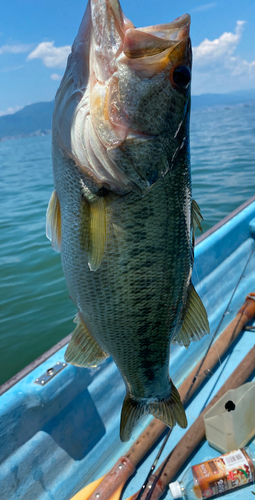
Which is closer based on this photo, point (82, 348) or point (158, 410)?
point (82, 348)

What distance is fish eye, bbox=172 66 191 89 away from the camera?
106 cm

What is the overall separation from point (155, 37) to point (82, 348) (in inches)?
47.1

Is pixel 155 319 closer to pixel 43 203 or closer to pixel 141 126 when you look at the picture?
pixel 141 126

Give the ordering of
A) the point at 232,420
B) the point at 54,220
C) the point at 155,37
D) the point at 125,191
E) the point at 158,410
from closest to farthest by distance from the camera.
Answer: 1. the point at 155,37
2. the point at 125,191
3. the point at 54,220
4. the point at 158,410
5. the point at 232,420

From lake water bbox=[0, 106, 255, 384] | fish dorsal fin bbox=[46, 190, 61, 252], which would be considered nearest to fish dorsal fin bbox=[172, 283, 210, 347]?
fish dorsal fin bbox=[46, 190, 61, 252]

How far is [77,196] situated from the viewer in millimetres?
1199

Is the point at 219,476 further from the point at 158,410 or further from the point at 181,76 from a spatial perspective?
the point at 181,76

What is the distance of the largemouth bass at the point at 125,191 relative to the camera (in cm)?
105

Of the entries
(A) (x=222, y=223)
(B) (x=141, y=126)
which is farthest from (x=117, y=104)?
(A) (x=222, y=223)

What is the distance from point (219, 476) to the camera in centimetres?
216

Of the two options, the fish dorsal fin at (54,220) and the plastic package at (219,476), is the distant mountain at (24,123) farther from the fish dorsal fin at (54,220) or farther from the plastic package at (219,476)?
the fish dorsal fin at (54,220)

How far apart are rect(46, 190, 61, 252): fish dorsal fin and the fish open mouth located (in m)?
0.56

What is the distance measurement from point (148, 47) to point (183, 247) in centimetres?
68

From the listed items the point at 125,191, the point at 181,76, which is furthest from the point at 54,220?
the point at 181,76
